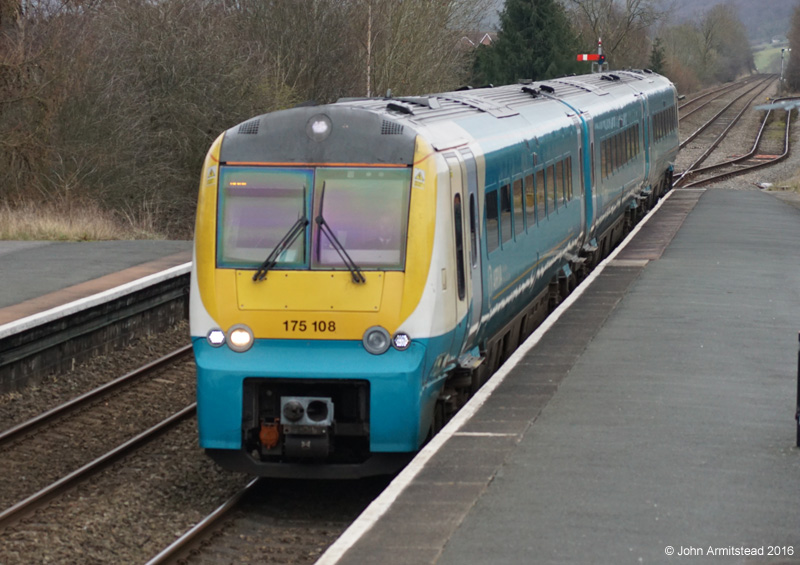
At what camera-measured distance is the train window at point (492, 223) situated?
413 inches

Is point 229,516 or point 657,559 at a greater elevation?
point 657,559

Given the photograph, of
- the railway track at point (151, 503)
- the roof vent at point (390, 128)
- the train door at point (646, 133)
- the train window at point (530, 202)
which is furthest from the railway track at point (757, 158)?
the roof vent at point (390, 128)

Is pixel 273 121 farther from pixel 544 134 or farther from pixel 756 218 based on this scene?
pixel 756 218

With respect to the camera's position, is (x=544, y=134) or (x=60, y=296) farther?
(x=60, y=296)

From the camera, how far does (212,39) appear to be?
30.1 metres

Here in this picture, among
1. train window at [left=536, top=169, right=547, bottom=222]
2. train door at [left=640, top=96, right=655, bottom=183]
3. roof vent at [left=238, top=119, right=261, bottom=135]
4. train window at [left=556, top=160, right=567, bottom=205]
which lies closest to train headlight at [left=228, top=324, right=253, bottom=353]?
roof vent at [left=238, top=119, right=261, bottom=135]

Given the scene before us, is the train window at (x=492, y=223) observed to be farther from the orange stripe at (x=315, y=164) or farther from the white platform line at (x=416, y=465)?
the orange stripe at (x=315, y=164)

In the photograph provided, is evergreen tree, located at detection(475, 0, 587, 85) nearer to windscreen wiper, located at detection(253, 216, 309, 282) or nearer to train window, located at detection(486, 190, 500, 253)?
train window, located at detection(486, 190, 500, 253)

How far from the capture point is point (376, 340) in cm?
843

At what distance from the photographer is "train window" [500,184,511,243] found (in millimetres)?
11136

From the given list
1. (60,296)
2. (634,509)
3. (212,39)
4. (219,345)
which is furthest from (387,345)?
(212,39)

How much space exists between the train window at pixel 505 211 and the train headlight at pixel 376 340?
9.58 ft

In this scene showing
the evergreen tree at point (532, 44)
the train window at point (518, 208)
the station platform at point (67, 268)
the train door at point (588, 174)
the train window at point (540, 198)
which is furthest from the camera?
the evergreen tree at point (532, 44)

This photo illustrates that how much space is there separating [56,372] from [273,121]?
5945 mm
